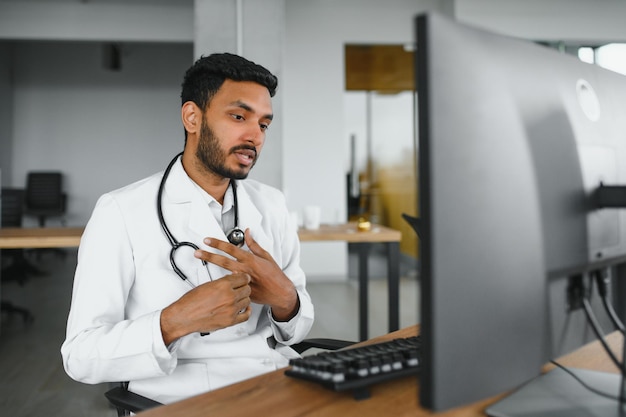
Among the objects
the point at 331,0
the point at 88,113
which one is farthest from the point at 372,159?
the point at 88,113

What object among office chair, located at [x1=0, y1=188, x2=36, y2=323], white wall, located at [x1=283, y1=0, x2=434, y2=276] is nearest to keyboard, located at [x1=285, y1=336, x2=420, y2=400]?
office chair, located at [x1=0, y1=188, x2=36, y2=323]

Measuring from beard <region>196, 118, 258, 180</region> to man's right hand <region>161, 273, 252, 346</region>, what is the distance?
356 millimetres

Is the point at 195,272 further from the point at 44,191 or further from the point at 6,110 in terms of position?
the point at 6,110

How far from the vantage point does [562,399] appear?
0.71 meters

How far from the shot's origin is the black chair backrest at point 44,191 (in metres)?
8.43

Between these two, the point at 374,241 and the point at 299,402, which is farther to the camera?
the point at 374,241

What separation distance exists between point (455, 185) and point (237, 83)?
0.87 metres

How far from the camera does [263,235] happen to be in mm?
1349

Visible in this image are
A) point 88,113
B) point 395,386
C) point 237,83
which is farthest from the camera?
point 88,113

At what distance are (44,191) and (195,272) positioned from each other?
8522mm

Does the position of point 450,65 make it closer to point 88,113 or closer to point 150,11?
point 150,11

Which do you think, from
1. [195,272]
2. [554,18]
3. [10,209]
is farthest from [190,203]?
[554,18]

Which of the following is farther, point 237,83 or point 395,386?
point 237,83

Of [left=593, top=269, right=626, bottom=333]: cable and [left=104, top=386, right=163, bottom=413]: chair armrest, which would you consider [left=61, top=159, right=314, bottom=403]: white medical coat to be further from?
[left=593, top=269, right=626, bottom=333]: cable
